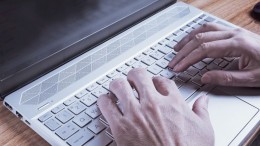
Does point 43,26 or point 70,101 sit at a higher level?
point 43,26

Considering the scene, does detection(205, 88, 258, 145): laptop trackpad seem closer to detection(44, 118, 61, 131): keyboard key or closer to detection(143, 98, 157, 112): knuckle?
detection(143, 98, 157, 112): knuckle

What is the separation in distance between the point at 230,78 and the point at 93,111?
25cm

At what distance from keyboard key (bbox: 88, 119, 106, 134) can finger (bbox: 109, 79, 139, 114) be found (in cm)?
5

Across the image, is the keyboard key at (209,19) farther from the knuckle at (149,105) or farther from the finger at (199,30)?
the knuckle at (149,105)

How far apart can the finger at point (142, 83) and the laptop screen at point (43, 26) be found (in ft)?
0.49

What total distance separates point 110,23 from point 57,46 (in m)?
0.13

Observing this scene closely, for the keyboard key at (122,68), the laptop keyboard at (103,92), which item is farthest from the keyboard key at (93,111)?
the keyboard key at (122,68)

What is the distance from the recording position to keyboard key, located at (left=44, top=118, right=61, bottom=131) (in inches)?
19.9

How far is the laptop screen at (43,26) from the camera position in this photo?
0.51 metres

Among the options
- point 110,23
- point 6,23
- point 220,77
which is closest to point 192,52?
point 220,77

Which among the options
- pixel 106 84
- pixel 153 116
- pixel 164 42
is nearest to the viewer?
pixel 153 116

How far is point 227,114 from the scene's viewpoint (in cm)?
54

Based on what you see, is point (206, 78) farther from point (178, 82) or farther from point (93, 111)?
point (93, 111)

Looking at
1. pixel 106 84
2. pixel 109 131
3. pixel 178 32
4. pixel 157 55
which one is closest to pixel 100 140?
pixel 109 131
